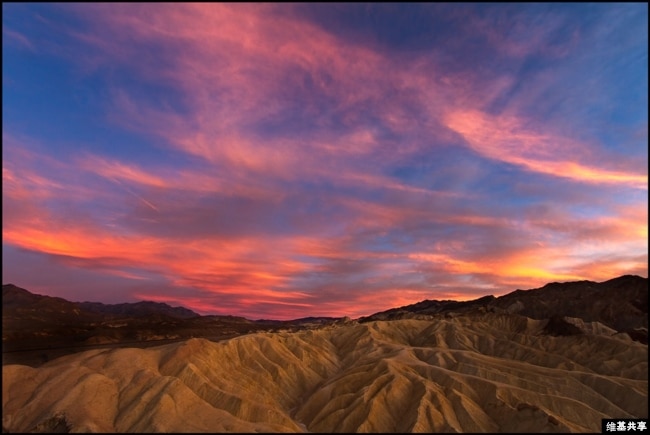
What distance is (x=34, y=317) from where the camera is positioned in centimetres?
16050

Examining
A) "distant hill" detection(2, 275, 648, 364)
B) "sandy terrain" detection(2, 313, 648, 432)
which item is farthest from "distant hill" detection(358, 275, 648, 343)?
"sandy terrain" detection(2, 313, 648, 432)

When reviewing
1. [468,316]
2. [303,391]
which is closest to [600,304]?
[468,316]

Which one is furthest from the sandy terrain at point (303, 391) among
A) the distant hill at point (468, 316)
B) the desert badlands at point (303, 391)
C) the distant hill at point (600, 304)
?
the distant hill at point (600, 304)

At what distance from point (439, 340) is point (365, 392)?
67.0 meters

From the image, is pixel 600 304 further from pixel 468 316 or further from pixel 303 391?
pixel 303 391

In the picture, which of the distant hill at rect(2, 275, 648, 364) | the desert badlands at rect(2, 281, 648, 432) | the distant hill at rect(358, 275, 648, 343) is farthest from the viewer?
the distant hill at rect(358, 275, 648, 343)

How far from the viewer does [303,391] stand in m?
94.6

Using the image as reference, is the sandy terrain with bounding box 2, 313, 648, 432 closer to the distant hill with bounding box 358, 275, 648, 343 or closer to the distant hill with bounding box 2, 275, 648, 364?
the distant hill with bounding box 2, 275, 648, 364

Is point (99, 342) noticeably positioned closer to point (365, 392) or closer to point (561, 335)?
point (365, 392)

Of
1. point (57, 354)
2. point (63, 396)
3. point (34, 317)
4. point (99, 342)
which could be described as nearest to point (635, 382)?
point (63, 396)

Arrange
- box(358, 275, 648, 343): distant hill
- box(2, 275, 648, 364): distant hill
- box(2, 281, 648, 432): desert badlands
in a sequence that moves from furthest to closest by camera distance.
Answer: box(358, 275, 648, 343): distant hill → box(2, 275, 648, 364): distant hill → box(2, 281, 648, 432): desert badlands

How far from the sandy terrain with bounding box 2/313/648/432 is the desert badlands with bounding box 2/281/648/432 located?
21 cm

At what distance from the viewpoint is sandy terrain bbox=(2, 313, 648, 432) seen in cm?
6297

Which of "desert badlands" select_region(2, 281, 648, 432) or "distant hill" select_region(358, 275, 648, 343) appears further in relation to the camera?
"distant hill" select_region(358, 275, 648, 343)
